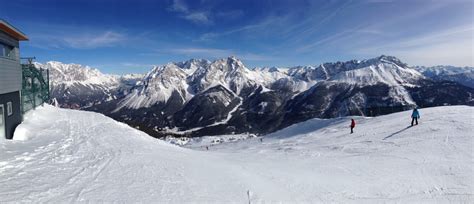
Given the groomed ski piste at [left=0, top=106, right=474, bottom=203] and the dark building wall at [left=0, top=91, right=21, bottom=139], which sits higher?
the dark building wall at [left=0, top=91, right=21, bottom=139]

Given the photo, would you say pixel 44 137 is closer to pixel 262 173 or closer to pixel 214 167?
pixel 214 167

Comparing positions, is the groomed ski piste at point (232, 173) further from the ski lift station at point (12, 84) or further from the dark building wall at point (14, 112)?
the ski lift station at point (12, 84)

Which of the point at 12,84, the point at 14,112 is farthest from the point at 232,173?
the point at 12,84

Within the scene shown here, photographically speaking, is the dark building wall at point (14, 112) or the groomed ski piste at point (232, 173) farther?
the dark building wall at point (14, 112)

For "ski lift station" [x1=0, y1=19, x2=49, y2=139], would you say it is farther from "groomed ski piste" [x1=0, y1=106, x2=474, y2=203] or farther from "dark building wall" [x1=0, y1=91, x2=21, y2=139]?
"groomed ski piste" [x1=0, y1=106, x2=474, y2=203]

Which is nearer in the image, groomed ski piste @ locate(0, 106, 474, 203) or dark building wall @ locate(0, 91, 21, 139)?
groomed ski piste @ locate(0, 106, 474, 203)

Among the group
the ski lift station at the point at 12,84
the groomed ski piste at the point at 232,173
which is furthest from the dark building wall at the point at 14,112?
the groomed ski piste at the point at 232,173

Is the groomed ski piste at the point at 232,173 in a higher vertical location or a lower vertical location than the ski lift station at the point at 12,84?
lower

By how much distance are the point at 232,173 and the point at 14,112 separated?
695 inches

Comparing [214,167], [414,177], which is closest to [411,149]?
[414,177]

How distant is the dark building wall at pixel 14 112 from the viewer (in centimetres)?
1872

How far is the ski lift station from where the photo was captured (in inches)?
733

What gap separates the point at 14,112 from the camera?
819 inches

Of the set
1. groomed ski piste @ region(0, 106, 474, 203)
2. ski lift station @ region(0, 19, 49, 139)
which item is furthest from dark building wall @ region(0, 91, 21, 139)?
groomed ski piste @ region(0, 106, 474, 203)
